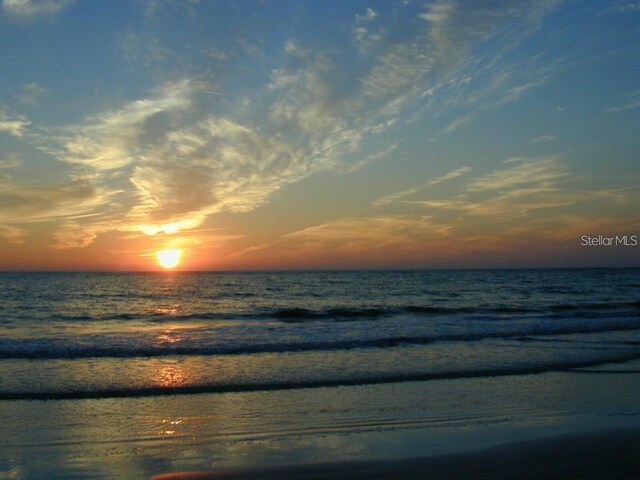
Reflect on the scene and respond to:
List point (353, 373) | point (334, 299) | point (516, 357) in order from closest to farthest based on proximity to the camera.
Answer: point (353, 373) → point (516, 357) → point (334, 299)

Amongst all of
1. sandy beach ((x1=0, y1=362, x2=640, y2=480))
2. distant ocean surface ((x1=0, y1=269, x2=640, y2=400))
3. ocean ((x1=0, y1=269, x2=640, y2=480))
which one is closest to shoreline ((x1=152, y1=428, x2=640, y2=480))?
sandy beach ((x1=0, y1=362, x2=640, y2=480))

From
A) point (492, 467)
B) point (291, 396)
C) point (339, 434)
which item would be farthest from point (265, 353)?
point (492, 467)

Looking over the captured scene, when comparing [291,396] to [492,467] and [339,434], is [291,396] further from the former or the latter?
[492,467]

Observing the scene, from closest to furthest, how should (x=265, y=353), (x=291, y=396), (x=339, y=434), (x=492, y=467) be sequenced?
(x=492, y=467), (x=339, y=434), (x=291, y=396), (x=265, y=353)

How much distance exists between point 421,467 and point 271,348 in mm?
12598

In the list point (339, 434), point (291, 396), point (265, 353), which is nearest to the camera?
point (339, 434)

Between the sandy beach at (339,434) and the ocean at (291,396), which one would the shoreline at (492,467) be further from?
the ocean at (291,396)

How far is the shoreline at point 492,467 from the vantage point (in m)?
6.95

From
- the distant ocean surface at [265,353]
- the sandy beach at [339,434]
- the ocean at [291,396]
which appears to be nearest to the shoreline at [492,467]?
the sandy beach at [339,434]

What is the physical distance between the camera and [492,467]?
23.8 feet

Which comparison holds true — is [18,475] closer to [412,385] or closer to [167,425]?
[167,425]

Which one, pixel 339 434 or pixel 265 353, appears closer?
pixel 339 434

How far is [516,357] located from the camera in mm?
17203

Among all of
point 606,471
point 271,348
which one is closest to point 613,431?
point 606,471
